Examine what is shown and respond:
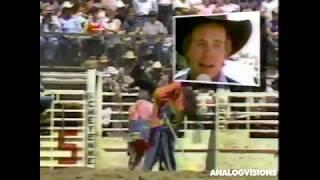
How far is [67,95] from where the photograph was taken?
3902mm

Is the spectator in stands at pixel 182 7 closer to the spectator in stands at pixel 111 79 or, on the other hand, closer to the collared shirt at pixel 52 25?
the spectator in stands at pixel 111 79

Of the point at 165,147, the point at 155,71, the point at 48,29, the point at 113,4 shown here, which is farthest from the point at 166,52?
the point at 48,29

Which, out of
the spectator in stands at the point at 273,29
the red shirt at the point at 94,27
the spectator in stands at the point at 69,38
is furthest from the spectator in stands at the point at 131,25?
the spectator in stands at the point at 273,29

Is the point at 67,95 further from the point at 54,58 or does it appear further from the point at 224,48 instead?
the point at 224,48

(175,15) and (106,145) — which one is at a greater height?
(175,15)

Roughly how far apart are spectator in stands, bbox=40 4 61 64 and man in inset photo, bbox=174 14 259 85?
1.77 ft

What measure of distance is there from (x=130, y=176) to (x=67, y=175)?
28cm

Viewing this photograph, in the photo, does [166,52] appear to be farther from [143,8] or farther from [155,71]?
[143,8]

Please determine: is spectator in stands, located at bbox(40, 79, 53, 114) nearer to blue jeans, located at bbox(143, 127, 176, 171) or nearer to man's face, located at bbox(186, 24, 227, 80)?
blue jeans, located at bbox(143, 127, 176, 171)

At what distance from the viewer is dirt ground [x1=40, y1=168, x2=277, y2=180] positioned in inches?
155
